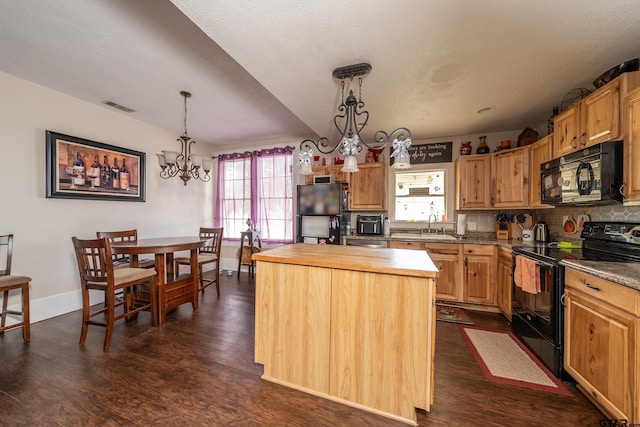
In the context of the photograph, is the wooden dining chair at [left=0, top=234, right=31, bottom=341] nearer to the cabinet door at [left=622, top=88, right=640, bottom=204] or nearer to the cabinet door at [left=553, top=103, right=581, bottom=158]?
the cabinet door at [left=622, top=88, right=640, bottom=204]

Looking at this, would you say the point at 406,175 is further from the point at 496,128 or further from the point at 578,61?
the point at 578,61

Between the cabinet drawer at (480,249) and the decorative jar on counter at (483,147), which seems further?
the decorative jar on counter at (483,147)

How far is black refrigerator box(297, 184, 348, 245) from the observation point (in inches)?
151

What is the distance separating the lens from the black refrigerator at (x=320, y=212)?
3.82m

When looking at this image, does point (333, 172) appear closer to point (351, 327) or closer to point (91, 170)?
point (351, 327)

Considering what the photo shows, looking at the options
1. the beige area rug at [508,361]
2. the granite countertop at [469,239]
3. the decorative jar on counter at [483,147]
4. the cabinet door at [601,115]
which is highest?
the decorative jar on counter at [483,147]

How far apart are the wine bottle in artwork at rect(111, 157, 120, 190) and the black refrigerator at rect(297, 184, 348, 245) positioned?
258 cm

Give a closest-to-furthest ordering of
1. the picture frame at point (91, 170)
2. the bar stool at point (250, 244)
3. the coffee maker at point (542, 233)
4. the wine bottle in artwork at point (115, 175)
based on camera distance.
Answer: the picture frame at point (91, 170)
the coffee maker at point (542, 233)
the wine bottle in artwork at point (115, 175)
the bar stool at point (250, 244)

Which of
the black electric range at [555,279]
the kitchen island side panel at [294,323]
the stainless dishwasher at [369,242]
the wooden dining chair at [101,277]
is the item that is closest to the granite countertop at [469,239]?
the stainless dishwasher at [369,242]

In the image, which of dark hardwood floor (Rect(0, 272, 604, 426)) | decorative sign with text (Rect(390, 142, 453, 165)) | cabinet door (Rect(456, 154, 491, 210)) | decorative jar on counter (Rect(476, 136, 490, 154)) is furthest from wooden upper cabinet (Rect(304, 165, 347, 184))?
dark hardwood floor (Rect(0, 272, 604, 426))

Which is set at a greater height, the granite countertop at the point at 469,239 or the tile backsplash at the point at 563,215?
the tile backsplash at the point at 563,215

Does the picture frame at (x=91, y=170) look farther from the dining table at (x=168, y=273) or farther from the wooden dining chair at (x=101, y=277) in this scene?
the wooden dining chair at (x=101, y=277)

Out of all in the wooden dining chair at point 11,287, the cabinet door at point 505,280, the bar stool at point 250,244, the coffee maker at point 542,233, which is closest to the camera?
the wooden dining chair at point 11,287

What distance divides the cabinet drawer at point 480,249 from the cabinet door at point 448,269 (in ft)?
0.37
